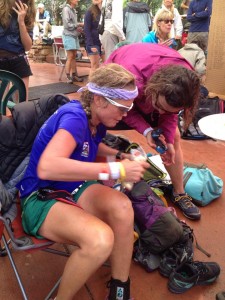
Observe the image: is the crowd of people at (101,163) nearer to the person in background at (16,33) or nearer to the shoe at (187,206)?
the shoe at (187,206)

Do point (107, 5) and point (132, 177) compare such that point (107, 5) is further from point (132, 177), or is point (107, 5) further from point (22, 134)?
point (132, 177)

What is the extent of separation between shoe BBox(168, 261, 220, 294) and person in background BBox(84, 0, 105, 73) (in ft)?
15.0

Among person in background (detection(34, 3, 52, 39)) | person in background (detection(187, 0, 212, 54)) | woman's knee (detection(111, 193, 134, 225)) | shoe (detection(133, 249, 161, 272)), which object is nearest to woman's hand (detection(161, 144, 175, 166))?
shoe (detection(133, 249, 161, 272))

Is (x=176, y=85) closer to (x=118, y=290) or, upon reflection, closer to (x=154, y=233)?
(x=154, y=233)

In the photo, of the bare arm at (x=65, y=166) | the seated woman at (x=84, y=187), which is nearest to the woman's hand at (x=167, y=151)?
the seated woman at (x=84, y=187)

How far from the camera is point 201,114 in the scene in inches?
159

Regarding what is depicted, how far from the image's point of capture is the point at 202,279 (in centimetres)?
185

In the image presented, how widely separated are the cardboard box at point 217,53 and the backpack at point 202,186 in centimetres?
219

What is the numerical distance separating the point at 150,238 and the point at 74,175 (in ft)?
2.73

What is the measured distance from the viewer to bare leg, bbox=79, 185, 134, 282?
155cm

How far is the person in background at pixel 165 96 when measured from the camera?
1793 mm

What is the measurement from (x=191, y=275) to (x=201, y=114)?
2.58 m

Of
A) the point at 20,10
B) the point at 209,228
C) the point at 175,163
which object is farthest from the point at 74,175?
the point at 20,10

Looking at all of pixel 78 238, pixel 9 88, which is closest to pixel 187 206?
pixel 78 238
